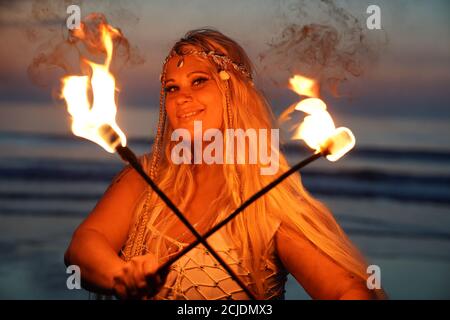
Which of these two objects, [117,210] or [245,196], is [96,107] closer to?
[117,210]

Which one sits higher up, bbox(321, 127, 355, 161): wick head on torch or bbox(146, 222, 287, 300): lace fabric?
bbox(321, 127, 355, 161): wick head on torch

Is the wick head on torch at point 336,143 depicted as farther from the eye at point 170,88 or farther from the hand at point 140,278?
the eye at point 170,88

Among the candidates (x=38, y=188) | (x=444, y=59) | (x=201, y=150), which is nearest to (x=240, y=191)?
(x=201, y=150)

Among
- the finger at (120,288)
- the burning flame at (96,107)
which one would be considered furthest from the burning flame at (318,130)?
the finger at (120,288)

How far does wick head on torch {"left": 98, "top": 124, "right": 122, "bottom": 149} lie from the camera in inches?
115

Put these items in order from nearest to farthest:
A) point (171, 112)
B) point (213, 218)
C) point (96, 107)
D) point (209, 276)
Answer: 1. point (96, 107)
2. point (209, 276)
3. point (213, 218)
4. point (171, 112)

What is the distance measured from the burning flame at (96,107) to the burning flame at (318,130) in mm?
560

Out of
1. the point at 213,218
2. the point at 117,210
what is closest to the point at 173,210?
the point at 213,218

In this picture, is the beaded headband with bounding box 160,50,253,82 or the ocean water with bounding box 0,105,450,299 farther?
the ocean water with bounding box 0,105,450,299

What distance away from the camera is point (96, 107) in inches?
123

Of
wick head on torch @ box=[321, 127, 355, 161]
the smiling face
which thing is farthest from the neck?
wick head on torch @ box=[321, 127, 355, 161]

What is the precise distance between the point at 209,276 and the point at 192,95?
2.02 feet

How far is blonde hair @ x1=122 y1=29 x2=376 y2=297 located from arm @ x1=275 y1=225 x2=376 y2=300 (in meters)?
0.02

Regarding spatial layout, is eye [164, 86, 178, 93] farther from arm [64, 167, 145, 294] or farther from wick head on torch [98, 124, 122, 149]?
wick head on torch [98, 124, 122, 149]
